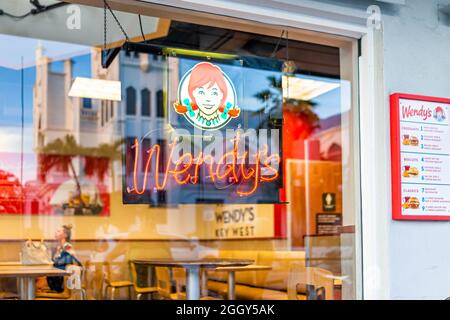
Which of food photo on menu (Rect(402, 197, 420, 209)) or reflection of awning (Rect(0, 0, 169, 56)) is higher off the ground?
reflection of awning (Rect(0, 0, 169, 56))

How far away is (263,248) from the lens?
968 cm

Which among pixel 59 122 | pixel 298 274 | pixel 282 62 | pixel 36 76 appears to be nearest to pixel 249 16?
pixel 282 62

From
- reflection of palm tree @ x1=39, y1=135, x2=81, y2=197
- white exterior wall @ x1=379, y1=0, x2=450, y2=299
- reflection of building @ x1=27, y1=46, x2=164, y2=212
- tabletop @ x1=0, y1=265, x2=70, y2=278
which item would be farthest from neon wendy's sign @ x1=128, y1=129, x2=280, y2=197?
reflection of palm tree @ x1=39, y1=135, x2=81, y2=197

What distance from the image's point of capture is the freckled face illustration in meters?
3.33

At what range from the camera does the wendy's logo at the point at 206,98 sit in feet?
10.9

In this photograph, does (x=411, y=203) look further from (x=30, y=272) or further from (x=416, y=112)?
(x=30, y=272)

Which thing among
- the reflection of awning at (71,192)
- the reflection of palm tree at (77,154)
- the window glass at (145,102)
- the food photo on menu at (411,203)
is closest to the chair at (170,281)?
the reflection of awning at (71,192)

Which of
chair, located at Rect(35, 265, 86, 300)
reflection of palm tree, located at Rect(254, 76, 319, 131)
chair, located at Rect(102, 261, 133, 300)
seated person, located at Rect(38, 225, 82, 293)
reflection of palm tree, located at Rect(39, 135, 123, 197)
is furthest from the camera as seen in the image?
reflection of palm tree, located at Rect(39, 135, 123, 197)

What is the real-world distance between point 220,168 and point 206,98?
1.34 feet

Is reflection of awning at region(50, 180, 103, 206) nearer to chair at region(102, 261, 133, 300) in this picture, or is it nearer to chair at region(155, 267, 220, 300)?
chair at region(102, 261, 133, 300)

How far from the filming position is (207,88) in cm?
336

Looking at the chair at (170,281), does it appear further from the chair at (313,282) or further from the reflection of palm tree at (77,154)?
the reflection of palm tree at (77,154)

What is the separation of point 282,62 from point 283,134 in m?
0.47
